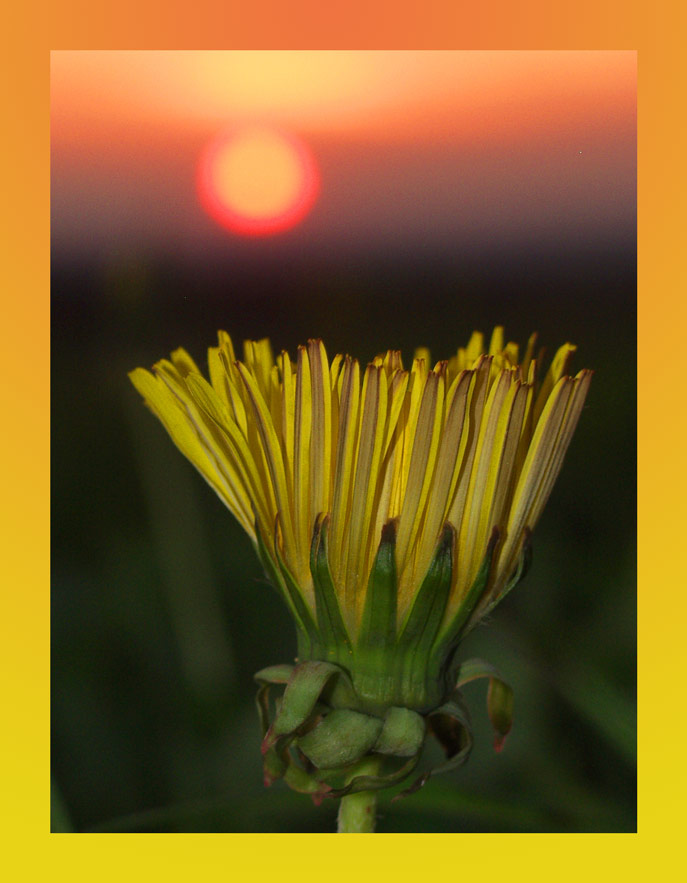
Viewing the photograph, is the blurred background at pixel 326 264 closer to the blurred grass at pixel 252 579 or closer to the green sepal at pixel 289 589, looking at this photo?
the blurred grass at pixel 252 579

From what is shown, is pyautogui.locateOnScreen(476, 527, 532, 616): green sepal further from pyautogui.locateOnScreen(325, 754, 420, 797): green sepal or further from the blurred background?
the blurred background

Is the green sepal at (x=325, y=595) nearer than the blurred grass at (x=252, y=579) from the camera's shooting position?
Yes

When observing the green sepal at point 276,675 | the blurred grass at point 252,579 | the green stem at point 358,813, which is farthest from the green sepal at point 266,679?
the blurred grass at point 252,579

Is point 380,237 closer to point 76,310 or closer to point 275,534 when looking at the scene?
point 76,310

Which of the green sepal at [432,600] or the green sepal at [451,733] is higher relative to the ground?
the green sepal at [432,600]

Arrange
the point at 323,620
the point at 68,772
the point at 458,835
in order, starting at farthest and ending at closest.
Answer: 1. the point at 68,772
2. the point at 458,835
3. the point at 323,620

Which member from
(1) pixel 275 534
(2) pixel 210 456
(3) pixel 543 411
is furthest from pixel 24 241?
(3) pixel 543 411

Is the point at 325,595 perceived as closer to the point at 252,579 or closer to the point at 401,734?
the point at 401,734

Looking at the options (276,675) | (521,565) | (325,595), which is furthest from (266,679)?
(521,565)
